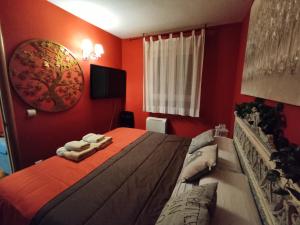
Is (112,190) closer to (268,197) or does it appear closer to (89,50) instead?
(268,197)

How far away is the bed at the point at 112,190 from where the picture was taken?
0.96m

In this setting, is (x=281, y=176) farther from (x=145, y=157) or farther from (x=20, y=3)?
(x=20, y=3)

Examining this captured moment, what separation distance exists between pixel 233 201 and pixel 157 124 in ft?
8.08

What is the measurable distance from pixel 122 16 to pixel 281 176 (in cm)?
280

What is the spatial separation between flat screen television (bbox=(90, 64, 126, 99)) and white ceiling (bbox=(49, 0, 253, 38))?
2.76ft

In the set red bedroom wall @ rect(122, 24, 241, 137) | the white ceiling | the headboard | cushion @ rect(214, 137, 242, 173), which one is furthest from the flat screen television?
the headboard

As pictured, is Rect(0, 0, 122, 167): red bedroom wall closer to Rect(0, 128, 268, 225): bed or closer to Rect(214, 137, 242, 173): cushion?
Rect(0, 128, 268, 225): bed

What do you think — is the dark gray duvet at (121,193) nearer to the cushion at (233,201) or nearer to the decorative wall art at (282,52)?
the cushion at (233,201)

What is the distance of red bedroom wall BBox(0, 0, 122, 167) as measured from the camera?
1788 millimetres

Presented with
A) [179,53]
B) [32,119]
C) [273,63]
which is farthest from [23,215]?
[179,53]

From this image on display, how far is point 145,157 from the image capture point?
1.78m

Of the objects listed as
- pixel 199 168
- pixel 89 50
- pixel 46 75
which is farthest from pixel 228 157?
pixel 89 50

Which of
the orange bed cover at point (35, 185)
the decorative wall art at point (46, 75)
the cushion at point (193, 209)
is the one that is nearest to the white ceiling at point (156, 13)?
the decorative wall art at point (46, 75)

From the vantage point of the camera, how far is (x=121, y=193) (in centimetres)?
119
